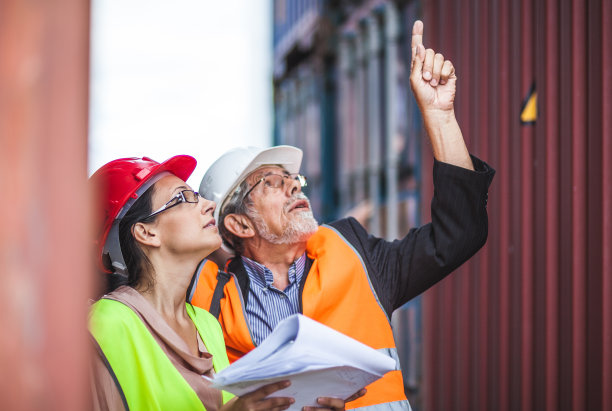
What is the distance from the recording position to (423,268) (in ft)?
9.78

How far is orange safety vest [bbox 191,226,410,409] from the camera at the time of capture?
9.27ft

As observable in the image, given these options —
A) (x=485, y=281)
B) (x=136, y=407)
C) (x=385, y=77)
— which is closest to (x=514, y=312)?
(x=485, y=281)

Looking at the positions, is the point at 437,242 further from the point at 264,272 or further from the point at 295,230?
the point at 264,272

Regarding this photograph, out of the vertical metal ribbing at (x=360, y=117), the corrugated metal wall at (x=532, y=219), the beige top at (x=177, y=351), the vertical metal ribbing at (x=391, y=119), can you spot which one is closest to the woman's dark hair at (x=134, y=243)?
the beige top at (x=177, y=351)

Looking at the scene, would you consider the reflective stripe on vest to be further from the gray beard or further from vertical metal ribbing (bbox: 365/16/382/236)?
vertical metal ribbing (bbox: 365/16/382/236)

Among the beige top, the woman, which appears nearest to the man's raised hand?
the woman

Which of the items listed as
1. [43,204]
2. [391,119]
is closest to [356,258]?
[43,204]

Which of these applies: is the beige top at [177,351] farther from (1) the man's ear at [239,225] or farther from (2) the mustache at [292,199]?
(2) the mustache at [292,199]

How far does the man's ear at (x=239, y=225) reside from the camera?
340cm

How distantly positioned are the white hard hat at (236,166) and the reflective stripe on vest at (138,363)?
122cm

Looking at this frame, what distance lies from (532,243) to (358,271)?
1.18 meters

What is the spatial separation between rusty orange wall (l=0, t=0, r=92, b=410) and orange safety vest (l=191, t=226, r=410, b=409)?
2067 mm

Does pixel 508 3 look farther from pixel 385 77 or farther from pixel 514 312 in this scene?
pixel 385 77

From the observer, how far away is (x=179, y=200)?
110 inches
